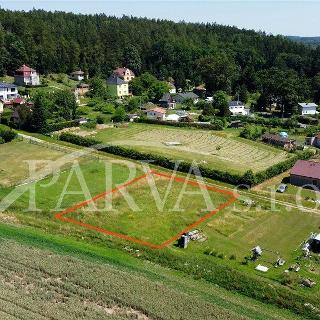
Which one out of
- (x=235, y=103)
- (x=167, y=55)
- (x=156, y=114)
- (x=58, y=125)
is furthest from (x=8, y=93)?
(x=167, y=55)

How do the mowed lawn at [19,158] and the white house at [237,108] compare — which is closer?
the mowed lawn at [19,158]

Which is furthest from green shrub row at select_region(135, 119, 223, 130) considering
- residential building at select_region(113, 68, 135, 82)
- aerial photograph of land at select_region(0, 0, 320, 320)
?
residential building at select_region(113, 68, 135, 82)

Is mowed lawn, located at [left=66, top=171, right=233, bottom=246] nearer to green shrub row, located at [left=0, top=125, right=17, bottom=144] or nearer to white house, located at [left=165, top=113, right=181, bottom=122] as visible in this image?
green shrub row, located at [left=0, top=125, right=17, bottom=144]

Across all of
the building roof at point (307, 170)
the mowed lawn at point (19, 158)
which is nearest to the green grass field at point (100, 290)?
the mowed lawn at point (19, 158)

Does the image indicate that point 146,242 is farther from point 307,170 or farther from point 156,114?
point 156,114

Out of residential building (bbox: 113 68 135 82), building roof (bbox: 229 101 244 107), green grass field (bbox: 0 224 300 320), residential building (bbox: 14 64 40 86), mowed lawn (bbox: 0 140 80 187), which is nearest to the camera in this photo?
green grass field (bbox: 0 224 300 320)

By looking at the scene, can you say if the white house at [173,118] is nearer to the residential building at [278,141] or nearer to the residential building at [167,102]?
the residential building at [167,102]

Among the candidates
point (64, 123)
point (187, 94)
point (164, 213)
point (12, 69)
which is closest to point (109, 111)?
point (64, 123)
